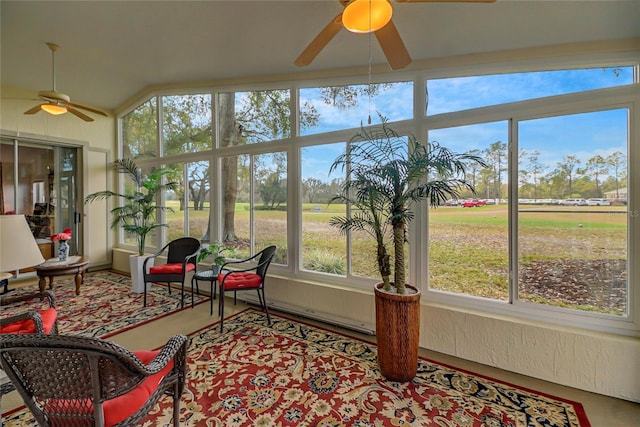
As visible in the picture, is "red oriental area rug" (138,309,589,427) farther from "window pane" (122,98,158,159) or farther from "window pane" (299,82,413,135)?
"window pane" (122,98,158,159)

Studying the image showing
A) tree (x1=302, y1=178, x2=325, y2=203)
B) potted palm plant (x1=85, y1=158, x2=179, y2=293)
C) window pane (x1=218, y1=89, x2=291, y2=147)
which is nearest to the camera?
tree (x1=302, y1=178, x2=325, y2=203)

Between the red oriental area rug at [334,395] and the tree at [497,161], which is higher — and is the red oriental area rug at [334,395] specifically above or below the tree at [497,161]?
below

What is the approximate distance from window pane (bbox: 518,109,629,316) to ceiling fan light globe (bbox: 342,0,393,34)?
1.66 m

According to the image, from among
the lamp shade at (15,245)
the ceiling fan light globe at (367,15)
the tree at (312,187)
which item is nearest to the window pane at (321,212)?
the tree at (312,187)

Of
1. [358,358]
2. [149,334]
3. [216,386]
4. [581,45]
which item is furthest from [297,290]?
[581,45]

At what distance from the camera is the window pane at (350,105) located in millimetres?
2906

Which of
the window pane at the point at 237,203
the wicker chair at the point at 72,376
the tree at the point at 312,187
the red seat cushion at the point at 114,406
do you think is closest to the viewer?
the wicker chair at the point at 72,376

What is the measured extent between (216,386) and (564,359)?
2.66 m

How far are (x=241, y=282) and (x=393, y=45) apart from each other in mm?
2760

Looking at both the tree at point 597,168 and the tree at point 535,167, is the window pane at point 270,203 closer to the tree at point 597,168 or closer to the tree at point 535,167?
the tree at point 535,167

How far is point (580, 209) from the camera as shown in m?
2.15

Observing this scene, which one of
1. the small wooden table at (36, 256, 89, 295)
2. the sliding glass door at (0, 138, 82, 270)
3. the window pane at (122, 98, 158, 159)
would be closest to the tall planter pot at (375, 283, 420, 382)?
the small wooden table at (36, 256, 89, 295)

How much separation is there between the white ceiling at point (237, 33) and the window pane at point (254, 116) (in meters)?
0.31

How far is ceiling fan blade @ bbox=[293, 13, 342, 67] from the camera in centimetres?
166
